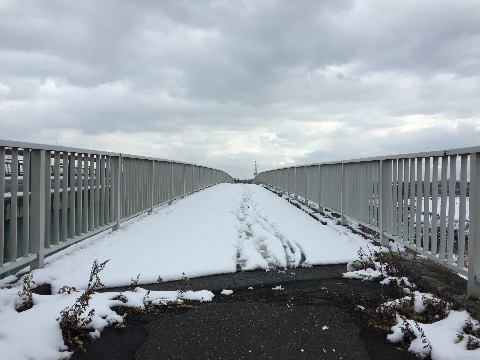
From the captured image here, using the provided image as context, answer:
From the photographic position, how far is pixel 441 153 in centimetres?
377

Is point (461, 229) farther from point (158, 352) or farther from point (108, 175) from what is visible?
point (108, 175)

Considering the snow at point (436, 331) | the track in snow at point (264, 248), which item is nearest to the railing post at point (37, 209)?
the track in snow at point (264, 248)

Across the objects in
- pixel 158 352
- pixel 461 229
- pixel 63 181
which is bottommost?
pixel 158 352

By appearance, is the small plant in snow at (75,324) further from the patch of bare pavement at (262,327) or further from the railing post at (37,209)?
the railing post at (37,209)

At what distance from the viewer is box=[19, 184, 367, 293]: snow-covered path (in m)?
4.09

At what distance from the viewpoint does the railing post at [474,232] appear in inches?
127

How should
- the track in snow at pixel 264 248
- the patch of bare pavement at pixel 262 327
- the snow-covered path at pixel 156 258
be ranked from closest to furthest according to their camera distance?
the patch of bare pavement at pixel 262 327 < the snow-covered path at pixel 156 258 < the track in snow at pixel 264 248

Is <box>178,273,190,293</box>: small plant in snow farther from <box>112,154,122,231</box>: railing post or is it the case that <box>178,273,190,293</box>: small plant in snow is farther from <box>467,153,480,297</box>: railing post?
<box>112,154,122,231</box>: railing post

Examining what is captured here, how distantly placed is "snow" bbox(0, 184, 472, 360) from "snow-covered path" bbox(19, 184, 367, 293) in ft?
0.04

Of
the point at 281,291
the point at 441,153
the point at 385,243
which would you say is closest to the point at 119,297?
the point at 281,291

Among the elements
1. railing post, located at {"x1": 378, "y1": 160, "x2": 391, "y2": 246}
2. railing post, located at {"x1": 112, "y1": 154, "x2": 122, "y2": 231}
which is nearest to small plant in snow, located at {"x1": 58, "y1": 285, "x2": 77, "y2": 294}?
railing post, located at {"x1": 112, "y1": 154, "x2": 122, "y2": 231}

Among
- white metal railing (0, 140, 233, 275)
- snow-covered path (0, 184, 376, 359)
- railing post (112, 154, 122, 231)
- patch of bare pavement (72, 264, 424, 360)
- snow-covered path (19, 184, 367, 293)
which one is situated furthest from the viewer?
railing post (112, 154, 122, 231)

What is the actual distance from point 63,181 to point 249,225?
3.73 meters

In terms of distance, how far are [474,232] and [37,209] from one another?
4664 millimetres
